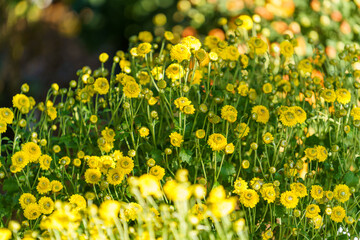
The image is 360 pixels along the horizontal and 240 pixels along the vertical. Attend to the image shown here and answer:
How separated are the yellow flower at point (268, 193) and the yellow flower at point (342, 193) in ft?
0.68

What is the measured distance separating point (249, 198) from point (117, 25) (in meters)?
3.61

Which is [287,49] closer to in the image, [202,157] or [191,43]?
[191,43]

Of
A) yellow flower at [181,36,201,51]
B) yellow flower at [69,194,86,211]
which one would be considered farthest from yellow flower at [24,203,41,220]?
yellow flower at [181,36,201,51]

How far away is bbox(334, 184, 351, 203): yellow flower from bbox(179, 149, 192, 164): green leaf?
1.53 ft

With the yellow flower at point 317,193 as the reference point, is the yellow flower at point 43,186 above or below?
above

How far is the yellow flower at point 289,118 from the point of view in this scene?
1.45 meters

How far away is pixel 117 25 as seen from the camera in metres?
4.68

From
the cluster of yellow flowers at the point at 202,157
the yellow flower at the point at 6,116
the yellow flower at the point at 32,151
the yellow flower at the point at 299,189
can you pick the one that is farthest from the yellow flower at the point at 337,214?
the yellow flower at the point at 6,116

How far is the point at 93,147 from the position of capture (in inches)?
68.3

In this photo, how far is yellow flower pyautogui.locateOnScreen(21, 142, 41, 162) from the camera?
147 centimetres

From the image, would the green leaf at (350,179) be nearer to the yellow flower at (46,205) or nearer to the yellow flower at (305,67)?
the yellow flower at (305,67)

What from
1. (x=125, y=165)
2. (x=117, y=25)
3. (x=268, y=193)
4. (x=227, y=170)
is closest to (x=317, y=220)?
(x=268, y=193)

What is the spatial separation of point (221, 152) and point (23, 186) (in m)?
0.69

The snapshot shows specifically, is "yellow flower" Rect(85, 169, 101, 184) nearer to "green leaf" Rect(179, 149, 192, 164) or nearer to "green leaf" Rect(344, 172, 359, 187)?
"green leaf" Rect(179, 149, 192, 164)
